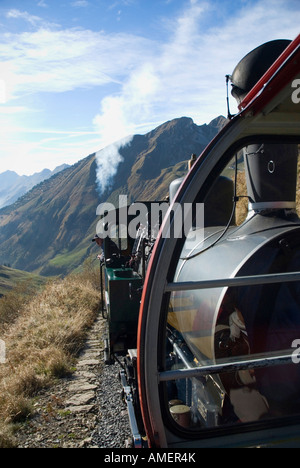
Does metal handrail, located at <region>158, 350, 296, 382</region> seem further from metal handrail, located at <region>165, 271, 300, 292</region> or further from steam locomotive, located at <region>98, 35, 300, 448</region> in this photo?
metal handrail, located at <region>165, 271, 300, 292</region>

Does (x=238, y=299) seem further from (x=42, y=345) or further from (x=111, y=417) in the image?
(x=42, y=345)

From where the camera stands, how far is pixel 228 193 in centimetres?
552

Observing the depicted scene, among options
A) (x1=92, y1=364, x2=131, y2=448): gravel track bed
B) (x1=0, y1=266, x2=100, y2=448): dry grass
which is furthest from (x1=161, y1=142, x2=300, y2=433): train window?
(x1=0, y1=266, x2=100, y2=448): dry grass

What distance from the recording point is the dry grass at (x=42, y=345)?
5.29 meters

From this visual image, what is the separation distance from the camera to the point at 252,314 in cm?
273

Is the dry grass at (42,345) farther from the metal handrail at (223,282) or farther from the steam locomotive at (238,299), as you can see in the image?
the metal handrail at (223,282)

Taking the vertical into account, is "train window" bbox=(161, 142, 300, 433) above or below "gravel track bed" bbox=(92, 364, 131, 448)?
above

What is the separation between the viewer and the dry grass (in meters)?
5.29

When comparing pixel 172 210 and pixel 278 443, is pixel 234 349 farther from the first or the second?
pixel 172 210

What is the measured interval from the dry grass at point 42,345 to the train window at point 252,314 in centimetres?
278

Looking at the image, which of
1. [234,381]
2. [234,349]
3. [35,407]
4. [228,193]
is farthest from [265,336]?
[35,407]

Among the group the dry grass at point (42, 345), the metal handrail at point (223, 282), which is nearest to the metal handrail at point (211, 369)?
the metal handrail at point (223, 282)

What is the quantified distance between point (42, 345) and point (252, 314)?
6358 mm

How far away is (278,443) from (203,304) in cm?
115
